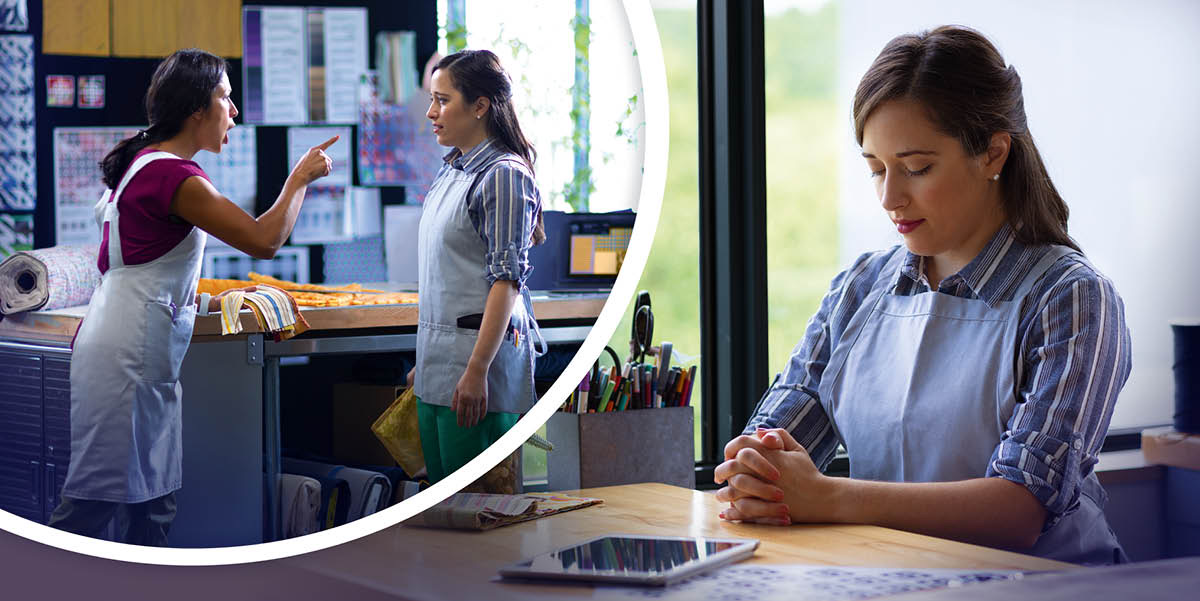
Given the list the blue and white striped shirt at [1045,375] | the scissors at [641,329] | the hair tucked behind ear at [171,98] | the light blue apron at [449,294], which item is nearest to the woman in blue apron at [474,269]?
the light blue apron at [449,294]

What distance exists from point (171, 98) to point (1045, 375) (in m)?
0.62

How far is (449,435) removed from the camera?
642 mm

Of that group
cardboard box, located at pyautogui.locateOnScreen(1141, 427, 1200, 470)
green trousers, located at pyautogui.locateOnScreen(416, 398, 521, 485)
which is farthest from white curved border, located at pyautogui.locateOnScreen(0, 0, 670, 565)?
cardboard box, located at pyautogui.locateOnScreen(1141, 427, 1200, 470)

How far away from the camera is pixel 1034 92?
1.79m

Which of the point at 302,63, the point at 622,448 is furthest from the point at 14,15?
the point at 622,448

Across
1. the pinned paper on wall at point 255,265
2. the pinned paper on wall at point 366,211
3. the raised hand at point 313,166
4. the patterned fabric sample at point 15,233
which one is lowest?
the pinned paper on wall at point 255,265

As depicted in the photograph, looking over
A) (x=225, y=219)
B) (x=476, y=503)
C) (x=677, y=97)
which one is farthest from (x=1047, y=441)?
(x=677, y=97)

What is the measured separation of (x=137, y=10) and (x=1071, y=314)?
25.9 inches

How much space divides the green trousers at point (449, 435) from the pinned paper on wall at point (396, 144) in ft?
0.40

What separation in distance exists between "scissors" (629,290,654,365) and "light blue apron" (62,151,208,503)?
0.87 m

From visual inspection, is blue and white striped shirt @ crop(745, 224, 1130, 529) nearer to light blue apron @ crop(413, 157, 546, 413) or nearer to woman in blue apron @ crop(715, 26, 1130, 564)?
woman in blue apron @ crop(715, 26, 1130, 564)

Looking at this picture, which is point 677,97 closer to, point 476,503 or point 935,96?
point 935,96

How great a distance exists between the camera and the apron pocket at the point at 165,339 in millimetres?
527

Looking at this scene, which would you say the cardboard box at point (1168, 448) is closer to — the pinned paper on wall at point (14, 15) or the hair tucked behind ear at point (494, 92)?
the hair tucked behind ear at point (494, 92)
